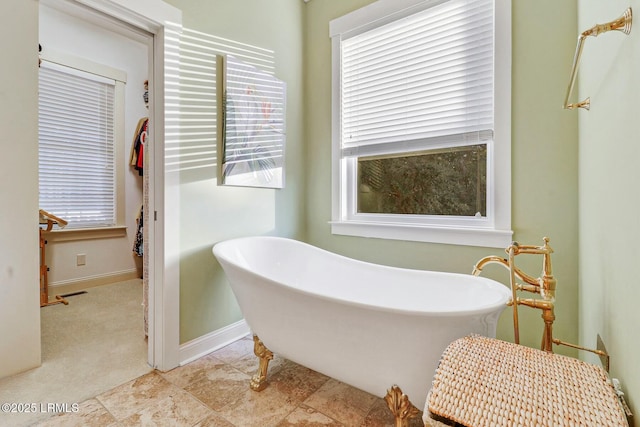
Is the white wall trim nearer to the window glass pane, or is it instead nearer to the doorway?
the doorway

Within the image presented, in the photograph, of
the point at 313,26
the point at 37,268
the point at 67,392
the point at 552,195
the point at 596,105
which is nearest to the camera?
the point at 596,105

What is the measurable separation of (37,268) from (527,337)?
285 centimetres

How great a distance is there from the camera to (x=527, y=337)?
5.40ft

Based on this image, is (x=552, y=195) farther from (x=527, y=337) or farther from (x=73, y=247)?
(x=73, y=247)

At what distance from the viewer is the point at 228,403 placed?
1.42m

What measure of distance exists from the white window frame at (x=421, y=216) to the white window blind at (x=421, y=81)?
6cm

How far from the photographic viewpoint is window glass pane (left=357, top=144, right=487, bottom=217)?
1.90 m

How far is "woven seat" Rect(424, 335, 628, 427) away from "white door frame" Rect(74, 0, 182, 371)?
1518mm

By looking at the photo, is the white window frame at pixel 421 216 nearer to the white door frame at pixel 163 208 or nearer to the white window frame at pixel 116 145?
the white door frame at pixel 163 208

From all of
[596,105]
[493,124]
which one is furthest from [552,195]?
[596,105]

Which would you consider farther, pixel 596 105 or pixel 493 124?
pixel 493 124

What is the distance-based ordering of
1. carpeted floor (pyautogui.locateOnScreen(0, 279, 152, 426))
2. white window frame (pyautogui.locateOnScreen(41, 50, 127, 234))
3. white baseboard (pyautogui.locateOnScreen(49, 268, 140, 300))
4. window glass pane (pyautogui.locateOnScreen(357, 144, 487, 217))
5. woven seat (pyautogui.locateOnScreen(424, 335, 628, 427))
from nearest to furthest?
woven seat (pyautogui.locateOnScreen(424, 335, 628, 427)), carpeted floor (pyautogui.locateOnScreen(0, 279, 152, 426)), window glass pane (pyautogui.locateOnScreen(357, 144, 487, 217)), white baseboard (pyautogui.locateOnScreen(49, 268, 140, 300)), white window frame (pyautogui.locateOnScreen(41, 50, 127, 234))

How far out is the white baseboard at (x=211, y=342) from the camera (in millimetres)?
1787

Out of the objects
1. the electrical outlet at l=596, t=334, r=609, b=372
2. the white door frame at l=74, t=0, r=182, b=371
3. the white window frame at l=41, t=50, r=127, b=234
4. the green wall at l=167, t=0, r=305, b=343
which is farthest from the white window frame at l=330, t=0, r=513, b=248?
the white window frame at l=41, t=50, r=127, b=234
